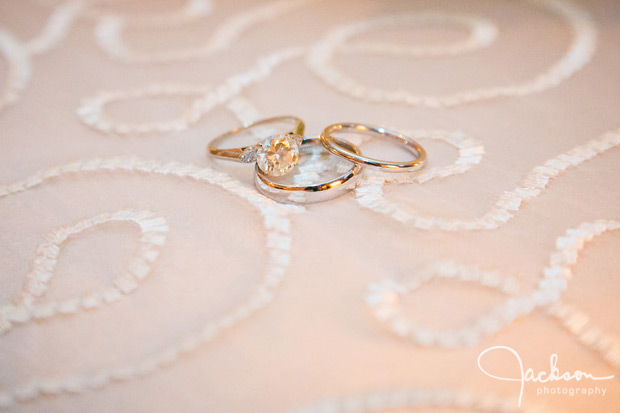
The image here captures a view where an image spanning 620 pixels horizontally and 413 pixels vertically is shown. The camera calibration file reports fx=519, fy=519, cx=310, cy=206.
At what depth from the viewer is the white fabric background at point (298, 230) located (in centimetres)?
34

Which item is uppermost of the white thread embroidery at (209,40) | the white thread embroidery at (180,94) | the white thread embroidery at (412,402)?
the white thread embroidery at (209,40)

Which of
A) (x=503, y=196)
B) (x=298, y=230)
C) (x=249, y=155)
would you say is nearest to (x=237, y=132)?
(x=249, y=155)

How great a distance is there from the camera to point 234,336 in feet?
1.17

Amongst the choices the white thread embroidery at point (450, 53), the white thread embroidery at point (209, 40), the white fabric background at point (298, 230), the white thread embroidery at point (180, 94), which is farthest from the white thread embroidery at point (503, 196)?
the white thread embroidery at point (209, 40)

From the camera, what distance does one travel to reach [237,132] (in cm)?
56

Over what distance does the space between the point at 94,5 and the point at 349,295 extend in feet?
2.09

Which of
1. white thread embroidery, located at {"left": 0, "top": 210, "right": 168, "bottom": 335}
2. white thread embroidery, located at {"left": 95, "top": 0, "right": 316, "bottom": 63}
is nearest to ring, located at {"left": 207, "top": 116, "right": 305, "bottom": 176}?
white thread embroidery, located at {"left": 0, "top": 210, "right": 168, "bottom": 335}

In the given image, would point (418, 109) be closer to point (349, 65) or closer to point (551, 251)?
point (349, 65)

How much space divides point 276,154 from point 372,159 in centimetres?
9

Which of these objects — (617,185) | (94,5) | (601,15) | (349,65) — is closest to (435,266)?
(617,185)

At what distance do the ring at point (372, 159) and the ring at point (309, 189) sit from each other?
1cm

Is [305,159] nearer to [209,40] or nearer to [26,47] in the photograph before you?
[209,40]

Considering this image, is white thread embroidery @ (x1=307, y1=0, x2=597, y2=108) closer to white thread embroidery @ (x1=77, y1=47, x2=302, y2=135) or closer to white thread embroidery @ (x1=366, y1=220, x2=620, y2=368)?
white thread embroidery @ (x1=77, y1=47, x2=302, y2=135)

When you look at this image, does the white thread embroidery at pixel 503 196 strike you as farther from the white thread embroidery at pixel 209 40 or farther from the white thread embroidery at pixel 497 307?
the white thread embroidery at pixel 209 40
